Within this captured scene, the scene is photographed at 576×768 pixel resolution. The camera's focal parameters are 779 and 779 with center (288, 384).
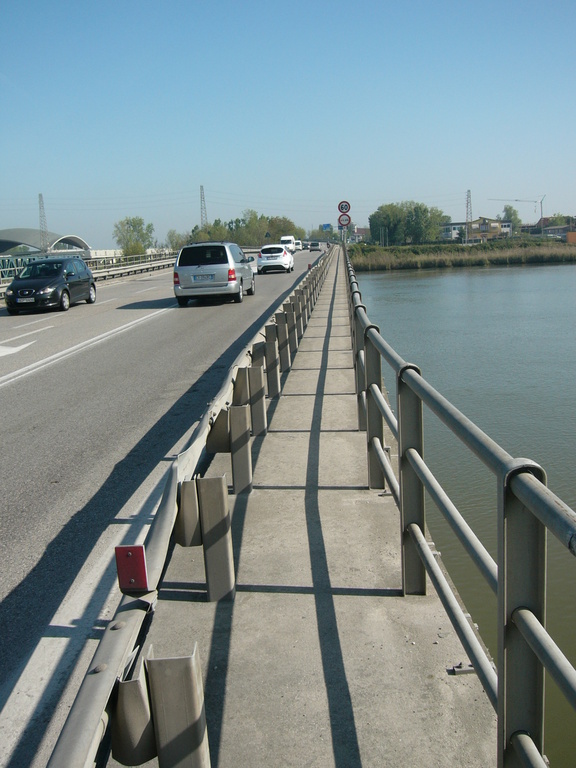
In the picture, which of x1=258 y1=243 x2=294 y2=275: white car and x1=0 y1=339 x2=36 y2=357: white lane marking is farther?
x1=258 y1=243 x2=294 y2=275: white car

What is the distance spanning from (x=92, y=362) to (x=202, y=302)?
1205 cm

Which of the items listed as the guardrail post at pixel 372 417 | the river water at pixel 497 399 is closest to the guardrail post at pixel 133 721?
→ the river water at pixel 497 399

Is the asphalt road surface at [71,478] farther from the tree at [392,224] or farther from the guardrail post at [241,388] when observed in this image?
the tree at [392,224]

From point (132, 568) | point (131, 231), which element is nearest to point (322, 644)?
point (132, 568)

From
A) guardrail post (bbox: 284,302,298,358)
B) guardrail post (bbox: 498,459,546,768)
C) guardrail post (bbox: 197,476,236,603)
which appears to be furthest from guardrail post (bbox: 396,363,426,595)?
guardrail post (bbox: 284,302,298,358)

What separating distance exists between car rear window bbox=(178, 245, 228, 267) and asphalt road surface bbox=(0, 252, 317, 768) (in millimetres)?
6713

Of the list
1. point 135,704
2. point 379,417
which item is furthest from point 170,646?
point 379,417

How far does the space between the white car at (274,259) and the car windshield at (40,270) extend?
21.3m

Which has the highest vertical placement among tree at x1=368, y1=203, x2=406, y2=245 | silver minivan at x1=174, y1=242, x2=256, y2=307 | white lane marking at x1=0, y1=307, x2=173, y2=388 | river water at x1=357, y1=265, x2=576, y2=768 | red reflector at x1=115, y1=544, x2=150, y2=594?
tree at x1=368, y1=203, x2=406, y2=245

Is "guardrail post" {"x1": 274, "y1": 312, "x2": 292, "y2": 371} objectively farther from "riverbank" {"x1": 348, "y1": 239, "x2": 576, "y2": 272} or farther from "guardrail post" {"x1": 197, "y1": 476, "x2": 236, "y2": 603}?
"riverbank" {"x1": 348, "y1": 239, "x2": 576, "y2": 272}

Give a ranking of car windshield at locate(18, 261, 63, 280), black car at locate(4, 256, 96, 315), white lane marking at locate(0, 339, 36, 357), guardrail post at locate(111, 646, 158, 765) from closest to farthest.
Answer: guardrail post at locate(111, 646, 158, 765), white lane marking at locate(0, 339, 36, 357), black car at locate(4, 256, 96, 315), car windshield at locate(18, 261, 63, 280)

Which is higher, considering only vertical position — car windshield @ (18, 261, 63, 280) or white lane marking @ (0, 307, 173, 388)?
car windshield @ (18, 261, 63, 280)

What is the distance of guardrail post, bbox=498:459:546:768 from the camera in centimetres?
194

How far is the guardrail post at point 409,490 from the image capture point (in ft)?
12.0
